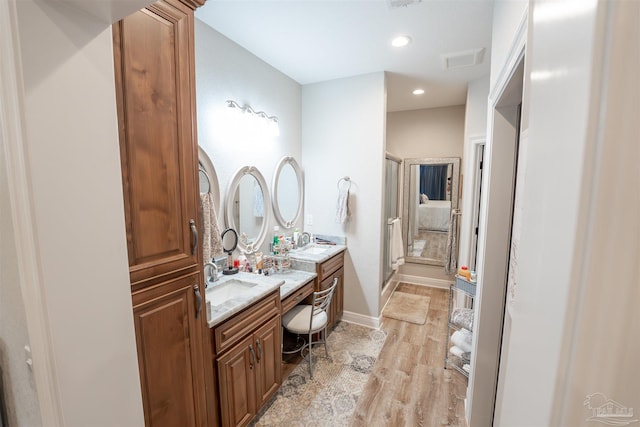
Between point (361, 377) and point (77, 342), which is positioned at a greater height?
point (77, 342)

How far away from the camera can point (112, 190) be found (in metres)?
0.80

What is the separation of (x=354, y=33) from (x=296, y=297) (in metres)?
2.08

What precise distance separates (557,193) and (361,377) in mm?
2297

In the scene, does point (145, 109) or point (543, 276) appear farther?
point (145, 109)

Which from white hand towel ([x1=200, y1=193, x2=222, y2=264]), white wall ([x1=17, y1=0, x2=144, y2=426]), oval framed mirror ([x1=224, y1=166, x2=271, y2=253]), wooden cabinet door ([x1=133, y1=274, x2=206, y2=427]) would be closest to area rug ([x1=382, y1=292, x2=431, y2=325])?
Result: oval framed mirror ([x1=224, y1=166, x2=271, y2=253])

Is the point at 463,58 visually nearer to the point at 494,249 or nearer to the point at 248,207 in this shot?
the point at 494,249

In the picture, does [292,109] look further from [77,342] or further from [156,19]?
[77,342]

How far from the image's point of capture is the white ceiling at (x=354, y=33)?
1742mm

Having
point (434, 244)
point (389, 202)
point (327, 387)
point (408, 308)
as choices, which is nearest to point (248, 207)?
point (327, 387)

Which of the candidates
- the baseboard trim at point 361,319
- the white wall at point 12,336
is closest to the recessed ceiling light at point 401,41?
the white wall at point 12,336

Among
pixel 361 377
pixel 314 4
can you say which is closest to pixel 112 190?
pixel 314 4

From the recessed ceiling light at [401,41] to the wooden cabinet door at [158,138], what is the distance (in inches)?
61.9

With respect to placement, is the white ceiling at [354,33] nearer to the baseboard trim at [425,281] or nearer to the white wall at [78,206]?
the white wall at [78,206]

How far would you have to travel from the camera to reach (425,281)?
13.8ft
